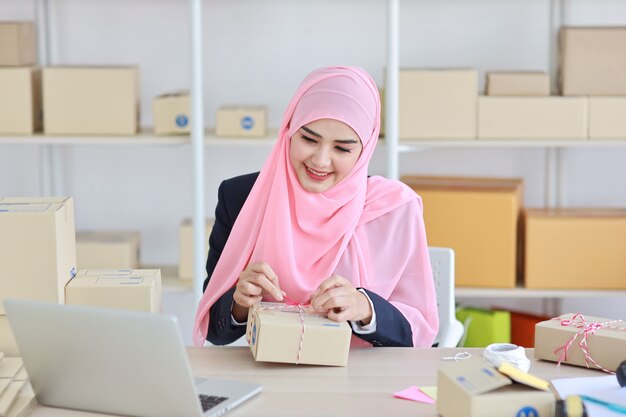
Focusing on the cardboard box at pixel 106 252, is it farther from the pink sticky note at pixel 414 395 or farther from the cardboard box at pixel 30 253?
the pink sticky note at pixel 414 395

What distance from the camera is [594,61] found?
11.3ft

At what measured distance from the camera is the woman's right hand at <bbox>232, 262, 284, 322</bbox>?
1961 mm

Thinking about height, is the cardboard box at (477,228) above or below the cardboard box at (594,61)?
below

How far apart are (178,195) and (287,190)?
1.74 meters

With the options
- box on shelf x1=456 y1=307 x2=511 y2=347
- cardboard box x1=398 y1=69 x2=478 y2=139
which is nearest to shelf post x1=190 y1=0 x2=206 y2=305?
cardboard box x1=398 y1=69 x2=478 y2=139

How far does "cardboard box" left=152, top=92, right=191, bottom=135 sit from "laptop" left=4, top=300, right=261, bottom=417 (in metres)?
1.94

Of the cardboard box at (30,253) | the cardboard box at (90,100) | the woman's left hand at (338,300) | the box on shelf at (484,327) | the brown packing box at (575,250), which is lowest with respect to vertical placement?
the box on shelf at (484,327)

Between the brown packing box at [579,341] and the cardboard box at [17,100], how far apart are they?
2.23 metres

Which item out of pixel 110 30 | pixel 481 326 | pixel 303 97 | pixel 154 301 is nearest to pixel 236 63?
pixel 110 30

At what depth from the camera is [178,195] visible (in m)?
3.93

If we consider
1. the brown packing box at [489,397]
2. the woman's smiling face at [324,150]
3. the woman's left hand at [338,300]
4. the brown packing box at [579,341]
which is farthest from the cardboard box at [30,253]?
the brown packing box at [579,341]

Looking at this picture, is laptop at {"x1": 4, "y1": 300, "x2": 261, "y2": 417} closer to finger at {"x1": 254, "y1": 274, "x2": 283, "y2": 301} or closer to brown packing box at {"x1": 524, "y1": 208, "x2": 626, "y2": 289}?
finger at {"x1": 254, "y1": 274, "x2": 283, "y2": 301}

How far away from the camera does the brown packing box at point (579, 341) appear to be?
1783 mm

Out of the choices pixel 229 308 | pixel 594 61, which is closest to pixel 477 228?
pixel 594 61
